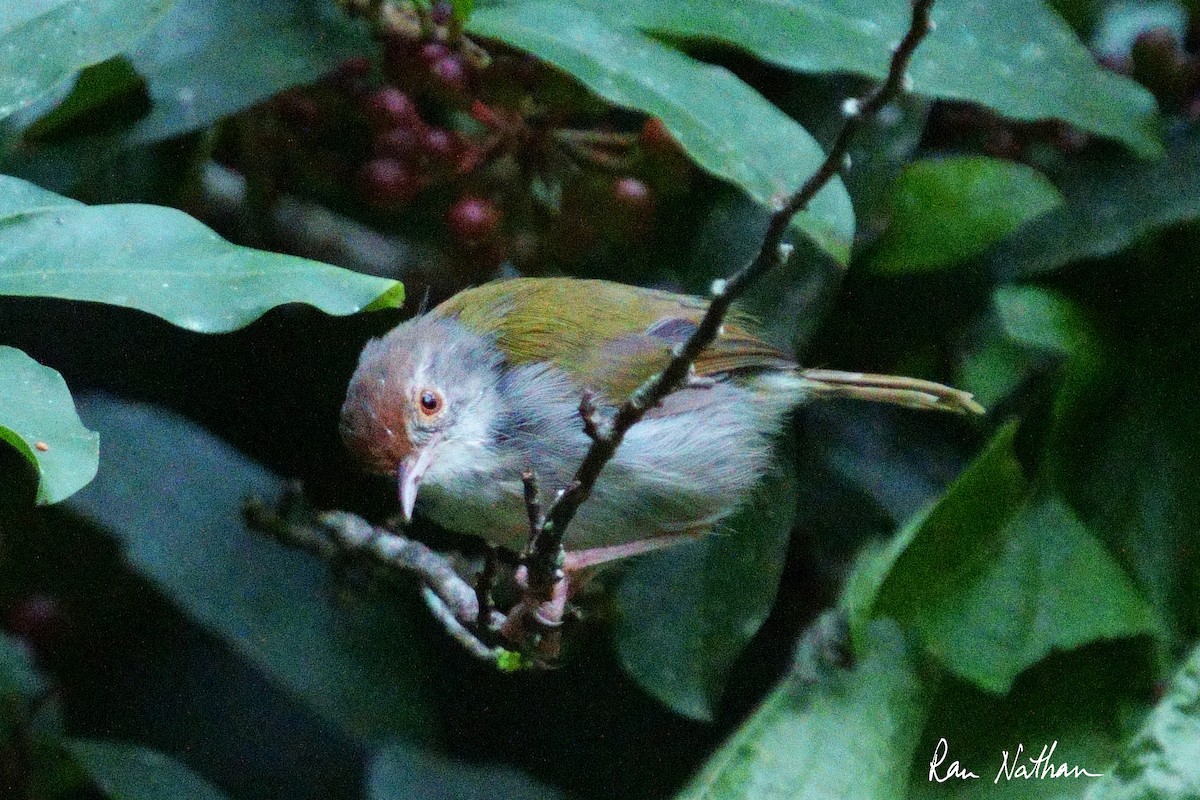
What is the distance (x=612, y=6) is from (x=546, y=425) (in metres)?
0.71

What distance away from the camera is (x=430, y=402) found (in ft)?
6.79

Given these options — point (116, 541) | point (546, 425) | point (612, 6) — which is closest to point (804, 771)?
point (546, 425)

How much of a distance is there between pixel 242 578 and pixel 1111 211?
1755 millimetres

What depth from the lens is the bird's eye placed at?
2.06m

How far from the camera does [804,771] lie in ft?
6.17

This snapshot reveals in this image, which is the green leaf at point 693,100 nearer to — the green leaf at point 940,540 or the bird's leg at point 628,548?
the green leaf at point 940,540

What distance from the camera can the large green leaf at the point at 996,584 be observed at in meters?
1.98

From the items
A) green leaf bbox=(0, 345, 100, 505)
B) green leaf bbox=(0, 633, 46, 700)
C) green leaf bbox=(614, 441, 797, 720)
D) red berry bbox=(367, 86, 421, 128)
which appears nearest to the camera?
green leaf bbox=(0, 345, 100, 505)

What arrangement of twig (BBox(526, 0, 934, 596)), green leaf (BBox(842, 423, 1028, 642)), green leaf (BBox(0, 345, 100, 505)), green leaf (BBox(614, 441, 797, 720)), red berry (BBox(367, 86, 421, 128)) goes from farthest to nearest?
1. red berry (BBox(367, 86, 421, 128))
2. green leaf (BBox(614, 441, 797, 720))
3. green leaf (BBox(842, 423, 1028, 642))
4. green leaf (BBox(0, 345, 100, 505))
5. twig (BBox(526, 0, 934, 596))

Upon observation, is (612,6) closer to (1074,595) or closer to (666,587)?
(666,587)

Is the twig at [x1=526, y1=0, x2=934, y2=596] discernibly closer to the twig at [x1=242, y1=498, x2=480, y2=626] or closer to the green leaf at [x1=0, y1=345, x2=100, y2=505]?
the green leaf at [x1=0, y1=345, x2=100, y2=505]

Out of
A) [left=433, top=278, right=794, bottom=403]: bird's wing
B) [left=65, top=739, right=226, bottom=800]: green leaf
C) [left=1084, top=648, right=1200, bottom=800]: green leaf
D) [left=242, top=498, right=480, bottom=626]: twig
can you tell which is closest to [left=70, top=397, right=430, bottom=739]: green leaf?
[left=242, top=498, right=480, bottom=626]: twig
